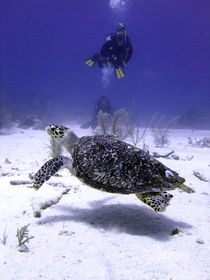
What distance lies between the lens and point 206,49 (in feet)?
293

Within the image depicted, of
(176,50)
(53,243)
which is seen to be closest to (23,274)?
(53,243)

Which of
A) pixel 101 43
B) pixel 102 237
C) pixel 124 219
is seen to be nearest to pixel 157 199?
pixel 124 219

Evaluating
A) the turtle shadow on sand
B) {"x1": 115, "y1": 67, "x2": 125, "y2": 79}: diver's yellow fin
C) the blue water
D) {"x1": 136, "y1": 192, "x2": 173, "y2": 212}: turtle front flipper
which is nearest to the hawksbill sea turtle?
{"x1": 136, "y1": 192, "x2": 173, "y2": 212}: turtle front flipper

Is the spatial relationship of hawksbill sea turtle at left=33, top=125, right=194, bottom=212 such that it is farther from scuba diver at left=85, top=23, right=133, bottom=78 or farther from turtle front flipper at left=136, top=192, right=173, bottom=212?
scuba diver at left=85, top=23, right=133, bottom=78

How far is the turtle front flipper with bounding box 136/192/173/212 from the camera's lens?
207 cm

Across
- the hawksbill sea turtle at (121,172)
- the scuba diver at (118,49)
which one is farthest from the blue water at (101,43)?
the hawksbill sea turtle at (121,172)

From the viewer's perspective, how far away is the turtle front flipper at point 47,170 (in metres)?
2.47

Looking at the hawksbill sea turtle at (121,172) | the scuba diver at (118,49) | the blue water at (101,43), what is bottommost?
the hawksbill sea turtle at (121,172)

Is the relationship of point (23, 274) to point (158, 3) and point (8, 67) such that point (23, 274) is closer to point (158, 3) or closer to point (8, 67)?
→ point (158, 3)

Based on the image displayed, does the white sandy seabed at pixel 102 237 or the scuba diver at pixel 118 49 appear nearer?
the white sandy seabed at pixel 102 237

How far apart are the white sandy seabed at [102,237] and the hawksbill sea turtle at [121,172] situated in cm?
44

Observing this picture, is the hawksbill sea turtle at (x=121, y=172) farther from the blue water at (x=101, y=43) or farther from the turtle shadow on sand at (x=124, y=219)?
the blue water at (x=101, y=43)

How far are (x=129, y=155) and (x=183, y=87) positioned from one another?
135600 millimetres

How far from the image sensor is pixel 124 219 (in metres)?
2.49
